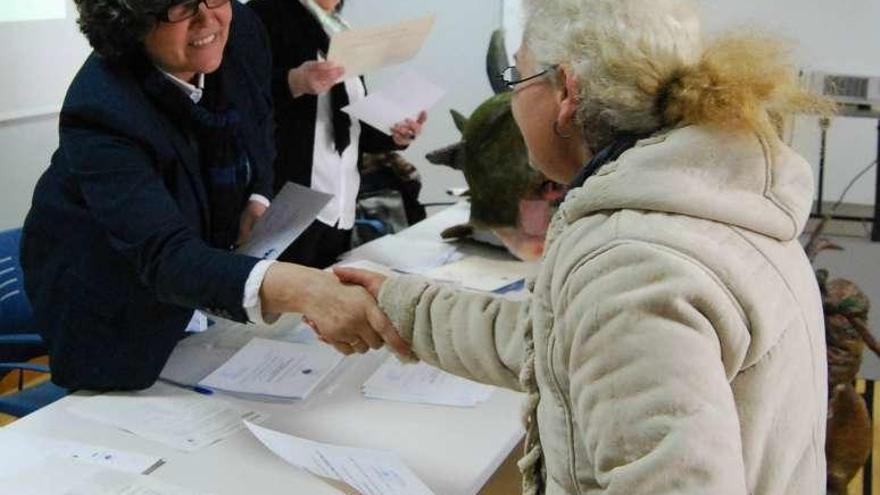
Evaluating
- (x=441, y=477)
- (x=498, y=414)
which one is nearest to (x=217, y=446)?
(x=441, y=477)

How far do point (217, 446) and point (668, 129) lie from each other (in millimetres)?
921

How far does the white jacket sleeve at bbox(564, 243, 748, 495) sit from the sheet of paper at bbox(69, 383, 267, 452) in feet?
2.83

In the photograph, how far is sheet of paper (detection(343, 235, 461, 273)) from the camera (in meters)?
2.51

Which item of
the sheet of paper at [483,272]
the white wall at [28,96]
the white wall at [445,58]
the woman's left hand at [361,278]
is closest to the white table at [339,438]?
the woman's left hand at [361,278]

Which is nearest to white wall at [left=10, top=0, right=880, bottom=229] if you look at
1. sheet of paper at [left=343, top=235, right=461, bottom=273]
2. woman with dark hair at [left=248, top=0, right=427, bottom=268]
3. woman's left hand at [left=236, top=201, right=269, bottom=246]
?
woman with dark hair at [left=248, top=0, right=427, bottom=268]

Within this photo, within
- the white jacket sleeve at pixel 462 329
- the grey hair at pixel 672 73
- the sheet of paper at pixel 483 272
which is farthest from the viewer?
the sheet of paper at pixel 483 272

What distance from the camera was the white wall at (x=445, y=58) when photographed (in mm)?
4906

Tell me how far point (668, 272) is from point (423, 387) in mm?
955

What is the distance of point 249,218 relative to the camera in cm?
192

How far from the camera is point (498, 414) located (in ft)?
5.47

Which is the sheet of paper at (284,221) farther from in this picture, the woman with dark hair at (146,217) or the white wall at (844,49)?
the white wall at (844,49)

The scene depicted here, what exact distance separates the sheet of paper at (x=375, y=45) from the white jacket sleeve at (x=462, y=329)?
3.24 feet

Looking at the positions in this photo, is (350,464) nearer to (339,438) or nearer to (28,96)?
(339,438)

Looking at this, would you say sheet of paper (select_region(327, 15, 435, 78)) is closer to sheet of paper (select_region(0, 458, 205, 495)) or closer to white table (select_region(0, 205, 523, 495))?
white table (select_region(0, 205, 523, 495))
